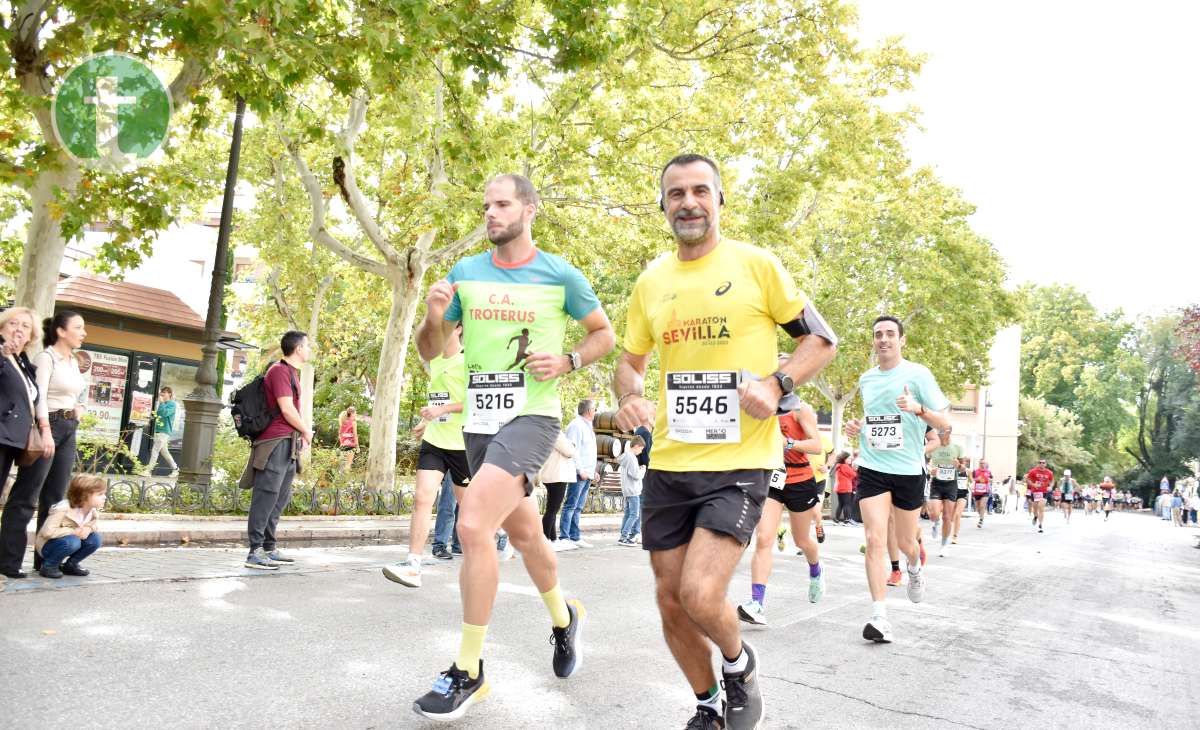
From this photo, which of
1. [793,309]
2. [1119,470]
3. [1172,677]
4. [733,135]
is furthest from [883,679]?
[1119,470]

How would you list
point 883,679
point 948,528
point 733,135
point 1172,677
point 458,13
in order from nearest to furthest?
point 883,679 < point 1172,677 < point 458,13 < point 948,528 < point 733,135

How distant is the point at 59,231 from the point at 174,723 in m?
8.32

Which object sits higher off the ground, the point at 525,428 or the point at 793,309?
the point at 793,309

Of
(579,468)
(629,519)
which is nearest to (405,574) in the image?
(579,468)

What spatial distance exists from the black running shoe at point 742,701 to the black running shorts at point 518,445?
1.25 meters

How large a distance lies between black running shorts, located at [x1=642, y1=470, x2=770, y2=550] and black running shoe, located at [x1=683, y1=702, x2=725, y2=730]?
611 millimetres

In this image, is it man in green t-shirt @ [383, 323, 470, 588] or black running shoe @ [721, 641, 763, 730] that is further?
man in green t-shirt @ [383, 323, 470, 588]

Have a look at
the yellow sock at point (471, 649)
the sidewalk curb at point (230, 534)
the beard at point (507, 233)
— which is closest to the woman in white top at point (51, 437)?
the sidewalk curb at point (230, 534)

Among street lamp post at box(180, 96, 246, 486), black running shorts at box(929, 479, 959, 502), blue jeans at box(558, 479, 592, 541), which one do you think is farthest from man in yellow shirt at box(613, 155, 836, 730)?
black running shorts at box(929, 479, 959, 502)

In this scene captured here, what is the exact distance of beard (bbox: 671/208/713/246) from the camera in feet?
12.3

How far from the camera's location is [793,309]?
3699 mm

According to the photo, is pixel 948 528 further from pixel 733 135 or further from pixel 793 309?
pixel 793 309

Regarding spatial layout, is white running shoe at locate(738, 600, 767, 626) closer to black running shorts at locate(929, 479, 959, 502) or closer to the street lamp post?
the street lamp post

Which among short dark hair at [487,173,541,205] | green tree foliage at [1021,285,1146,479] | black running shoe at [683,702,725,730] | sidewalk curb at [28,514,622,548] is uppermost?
green tree foliage at [1021,285,1146,479]
